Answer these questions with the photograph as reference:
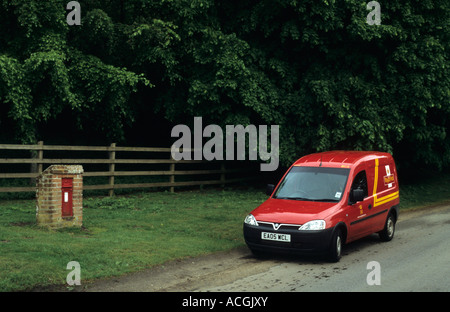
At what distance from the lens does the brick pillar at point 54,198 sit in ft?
34.2

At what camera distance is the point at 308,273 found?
328 inches

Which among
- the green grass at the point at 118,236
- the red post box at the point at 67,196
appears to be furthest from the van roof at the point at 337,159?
the red post box at the point at 67,196

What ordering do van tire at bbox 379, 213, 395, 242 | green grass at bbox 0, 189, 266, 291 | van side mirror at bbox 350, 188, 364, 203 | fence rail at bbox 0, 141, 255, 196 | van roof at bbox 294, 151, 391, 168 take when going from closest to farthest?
green grass at bbox 0, 189, 266, 291, van side mirror at bbox 350, 188, 364, 203, van roof at bbox 294, 151, 391, 168, van tire at bbox 379, 213, 395, 242, fence rail at bbox 0, 141, 255, 196

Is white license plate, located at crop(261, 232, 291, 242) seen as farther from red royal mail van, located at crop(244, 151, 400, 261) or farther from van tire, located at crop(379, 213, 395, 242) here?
van tire, located at crop(379, 213, 395, 242)

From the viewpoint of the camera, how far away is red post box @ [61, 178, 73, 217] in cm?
1066

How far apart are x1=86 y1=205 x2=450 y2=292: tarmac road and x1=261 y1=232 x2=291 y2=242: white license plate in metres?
0.43

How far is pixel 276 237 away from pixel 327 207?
3.79ft

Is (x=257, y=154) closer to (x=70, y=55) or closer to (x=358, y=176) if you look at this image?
(x=70, y=55)

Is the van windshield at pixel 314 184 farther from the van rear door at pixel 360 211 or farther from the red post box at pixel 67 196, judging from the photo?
the red post box at pixel 67 196

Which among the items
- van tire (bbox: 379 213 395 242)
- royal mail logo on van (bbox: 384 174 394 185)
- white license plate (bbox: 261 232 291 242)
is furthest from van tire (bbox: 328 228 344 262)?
royal mail logo on van (bbox: 384 174 394 185)

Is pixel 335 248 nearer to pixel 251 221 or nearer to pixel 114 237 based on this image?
pixel 251 221

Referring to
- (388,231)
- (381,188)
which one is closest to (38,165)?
(381,188)

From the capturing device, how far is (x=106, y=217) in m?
12.7

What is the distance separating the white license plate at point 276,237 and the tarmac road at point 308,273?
43 centimetres
